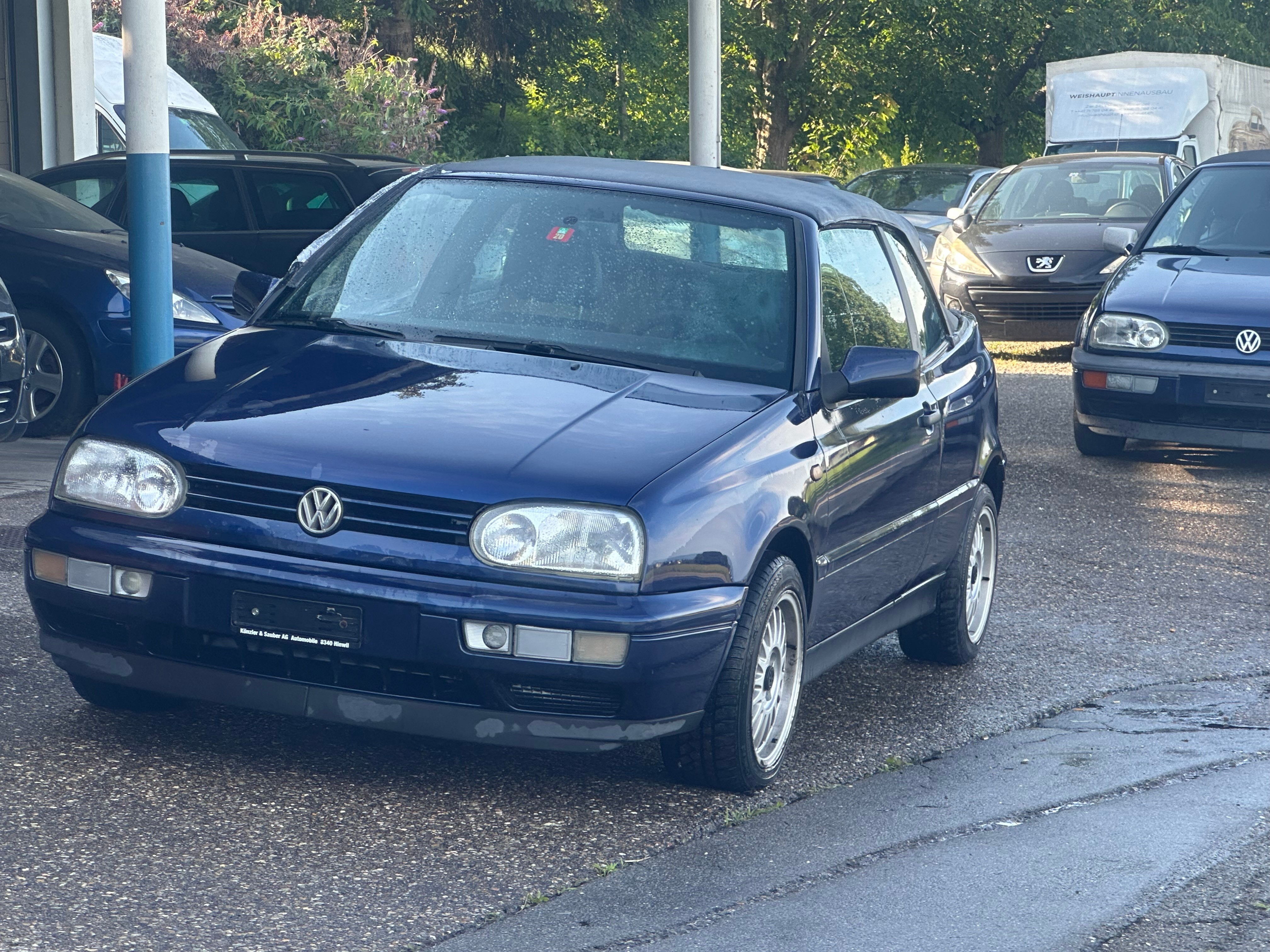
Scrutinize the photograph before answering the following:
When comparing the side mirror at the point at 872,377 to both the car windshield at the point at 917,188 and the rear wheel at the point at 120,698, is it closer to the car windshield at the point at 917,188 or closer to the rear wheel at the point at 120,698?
the rear wheel at the point at 120,698

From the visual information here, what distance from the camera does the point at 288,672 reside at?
4.45m

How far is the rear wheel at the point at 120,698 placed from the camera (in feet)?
16.4

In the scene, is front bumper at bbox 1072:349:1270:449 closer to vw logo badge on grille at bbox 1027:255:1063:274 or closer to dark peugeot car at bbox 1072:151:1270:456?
dark peugeot car at bbox 1072:151:1270:456

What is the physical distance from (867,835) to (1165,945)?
861mm

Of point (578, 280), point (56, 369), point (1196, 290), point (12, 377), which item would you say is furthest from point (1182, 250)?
point (578, 280)

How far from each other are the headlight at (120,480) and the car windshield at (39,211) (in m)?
6.37

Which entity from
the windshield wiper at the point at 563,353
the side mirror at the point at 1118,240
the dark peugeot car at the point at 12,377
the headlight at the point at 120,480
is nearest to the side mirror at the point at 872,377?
the windshield wiper at the point at 563,353

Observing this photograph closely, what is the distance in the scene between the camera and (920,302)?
21.2 ft

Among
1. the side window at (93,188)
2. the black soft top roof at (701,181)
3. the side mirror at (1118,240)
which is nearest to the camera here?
the black soft top roof at (701,181)

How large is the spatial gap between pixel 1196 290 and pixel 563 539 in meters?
7.46

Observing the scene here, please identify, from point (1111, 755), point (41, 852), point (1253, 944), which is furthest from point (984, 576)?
point (41, 852)

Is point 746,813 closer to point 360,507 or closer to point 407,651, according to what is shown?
point 407,651

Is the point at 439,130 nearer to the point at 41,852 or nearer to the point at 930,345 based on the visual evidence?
the point at 930,345

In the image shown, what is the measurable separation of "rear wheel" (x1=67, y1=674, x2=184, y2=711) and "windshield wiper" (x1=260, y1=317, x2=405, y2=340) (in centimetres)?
114
